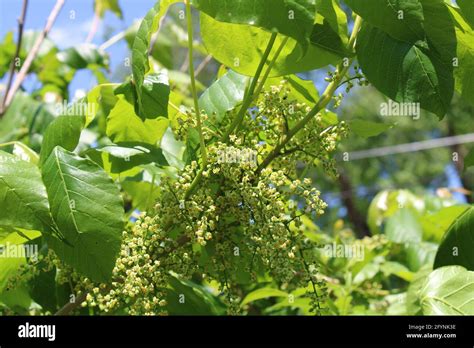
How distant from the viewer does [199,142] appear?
0.97 m

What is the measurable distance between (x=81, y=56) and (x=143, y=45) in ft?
4.86

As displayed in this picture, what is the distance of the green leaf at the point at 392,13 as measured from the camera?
81cm

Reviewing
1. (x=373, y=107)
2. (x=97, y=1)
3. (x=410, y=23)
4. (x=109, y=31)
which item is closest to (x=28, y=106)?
(x=97, y=1)

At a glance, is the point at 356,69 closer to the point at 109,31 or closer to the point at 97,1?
the point at 97,1

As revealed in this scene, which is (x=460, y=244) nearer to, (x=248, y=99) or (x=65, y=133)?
(x=248, y=99)

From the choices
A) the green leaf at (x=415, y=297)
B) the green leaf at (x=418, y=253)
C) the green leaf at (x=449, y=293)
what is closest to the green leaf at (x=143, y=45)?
the green leaf at (x=449, y=293)

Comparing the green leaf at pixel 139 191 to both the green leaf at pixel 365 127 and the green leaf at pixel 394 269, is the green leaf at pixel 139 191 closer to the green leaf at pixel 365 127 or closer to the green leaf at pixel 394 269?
the green leaf at pixel 365 127

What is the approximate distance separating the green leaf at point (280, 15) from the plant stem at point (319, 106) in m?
0.20

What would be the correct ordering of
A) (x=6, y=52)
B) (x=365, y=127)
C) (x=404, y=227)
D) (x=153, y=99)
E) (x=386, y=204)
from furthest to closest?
(x=386, y=204)
(x=6, y=52)
(x=404, y=227)
(x=365, y=127)
(x=153, y=99)

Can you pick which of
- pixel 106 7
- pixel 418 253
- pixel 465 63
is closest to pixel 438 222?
pixel 418 253

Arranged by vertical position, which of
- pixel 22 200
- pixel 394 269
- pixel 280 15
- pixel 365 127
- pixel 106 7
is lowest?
pixel 394 269

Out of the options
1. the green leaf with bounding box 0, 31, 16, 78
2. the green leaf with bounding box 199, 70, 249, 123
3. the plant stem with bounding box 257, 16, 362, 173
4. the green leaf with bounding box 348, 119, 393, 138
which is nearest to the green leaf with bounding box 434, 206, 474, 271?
the green leaf with bounding box 348, 119, 393, 138

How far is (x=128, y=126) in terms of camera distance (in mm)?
1095
